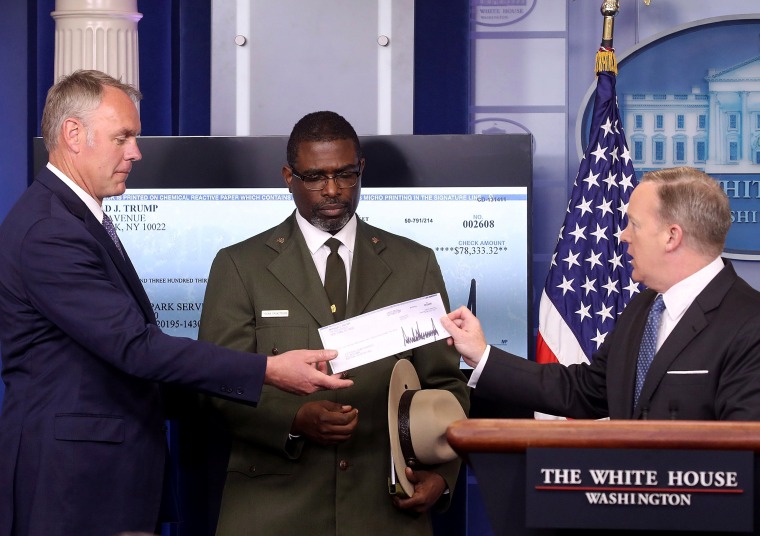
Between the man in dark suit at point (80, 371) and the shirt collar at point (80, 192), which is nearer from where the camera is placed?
the man in dark suit at point (80, 371)

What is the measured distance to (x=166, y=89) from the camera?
188 inches

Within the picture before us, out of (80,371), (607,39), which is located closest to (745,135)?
(607,39)

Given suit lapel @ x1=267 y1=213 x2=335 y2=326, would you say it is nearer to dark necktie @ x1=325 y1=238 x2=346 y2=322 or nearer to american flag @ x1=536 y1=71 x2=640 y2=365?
dark necktie @ x1=325 y1=238 x2=346 y2=322

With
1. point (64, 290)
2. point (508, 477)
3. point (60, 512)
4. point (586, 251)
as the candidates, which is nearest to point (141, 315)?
point (64, 290)

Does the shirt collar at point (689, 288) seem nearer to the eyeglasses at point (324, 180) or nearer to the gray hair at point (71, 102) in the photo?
the eyeglasses at point (324, 180)

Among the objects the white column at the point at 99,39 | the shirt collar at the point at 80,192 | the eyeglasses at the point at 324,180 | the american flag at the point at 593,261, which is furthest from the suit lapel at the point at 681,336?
the white column at the point at 99,39

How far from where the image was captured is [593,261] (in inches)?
160

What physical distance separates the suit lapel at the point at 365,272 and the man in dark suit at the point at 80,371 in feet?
1.22

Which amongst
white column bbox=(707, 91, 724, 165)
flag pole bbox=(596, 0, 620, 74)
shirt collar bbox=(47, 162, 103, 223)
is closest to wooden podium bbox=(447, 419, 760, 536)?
shirt collar bbox=(47, 162, 103, 223)

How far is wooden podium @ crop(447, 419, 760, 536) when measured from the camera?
1.43m

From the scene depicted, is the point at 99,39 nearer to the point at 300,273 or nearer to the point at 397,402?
the point at 300,273

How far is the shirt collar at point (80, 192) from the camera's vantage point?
2637 millimetres

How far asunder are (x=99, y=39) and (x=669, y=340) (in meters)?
2.93

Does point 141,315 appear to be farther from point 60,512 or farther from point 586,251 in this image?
point 586,251
